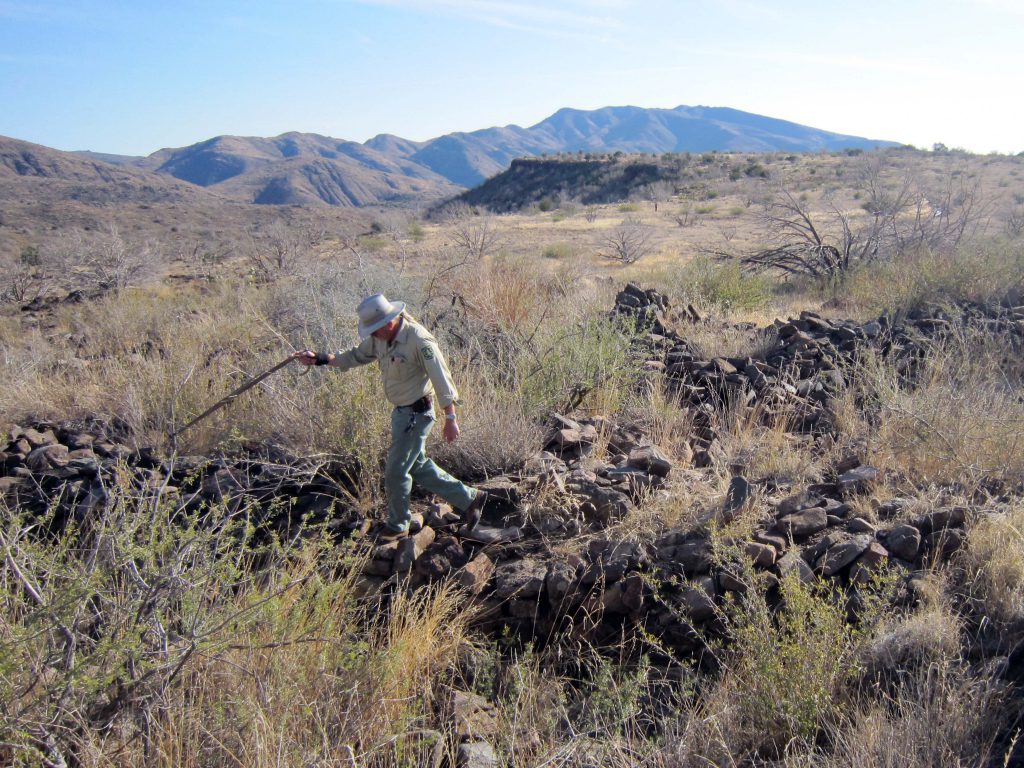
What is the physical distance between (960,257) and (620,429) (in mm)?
7740

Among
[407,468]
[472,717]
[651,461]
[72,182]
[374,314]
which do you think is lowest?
[472,717]

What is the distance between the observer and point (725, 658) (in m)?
3.66

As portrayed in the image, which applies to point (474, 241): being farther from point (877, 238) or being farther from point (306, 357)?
point (306, 357)

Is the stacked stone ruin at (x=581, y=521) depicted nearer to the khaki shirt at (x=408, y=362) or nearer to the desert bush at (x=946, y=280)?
the khaki shirt at (x=408, y=362)

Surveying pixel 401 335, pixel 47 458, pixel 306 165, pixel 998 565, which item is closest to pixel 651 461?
pixel 401 335

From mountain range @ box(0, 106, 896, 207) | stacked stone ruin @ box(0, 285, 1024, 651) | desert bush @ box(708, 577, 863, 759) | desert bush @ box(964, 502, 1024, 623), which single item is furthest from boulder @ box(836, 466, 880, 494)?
mountain range @ box(0, 106, 896, 207)

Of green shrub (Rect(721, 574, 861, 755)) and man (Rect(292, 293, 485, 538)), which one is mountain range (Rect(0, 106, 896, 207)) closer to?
man (Rect(292, 293, 485, 538))

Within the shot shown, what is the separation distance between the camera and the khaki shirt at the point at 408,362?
4.30 m

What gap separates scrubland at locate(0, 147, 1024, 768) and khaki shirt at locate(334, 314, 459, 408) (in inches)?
31.8

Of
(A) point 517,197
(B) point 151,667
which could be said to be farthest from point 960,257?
(A) point 517,197

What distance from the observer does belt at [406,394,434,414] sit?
4.49 m

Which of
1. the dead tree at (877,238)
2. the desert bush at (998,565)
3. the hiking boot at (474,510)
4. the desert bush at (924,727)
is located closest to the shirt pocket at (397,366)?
the hiking boot at (474,510)

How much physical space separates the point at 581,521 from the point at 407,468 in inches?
47.4

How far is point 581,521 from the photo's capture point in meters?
4.82
